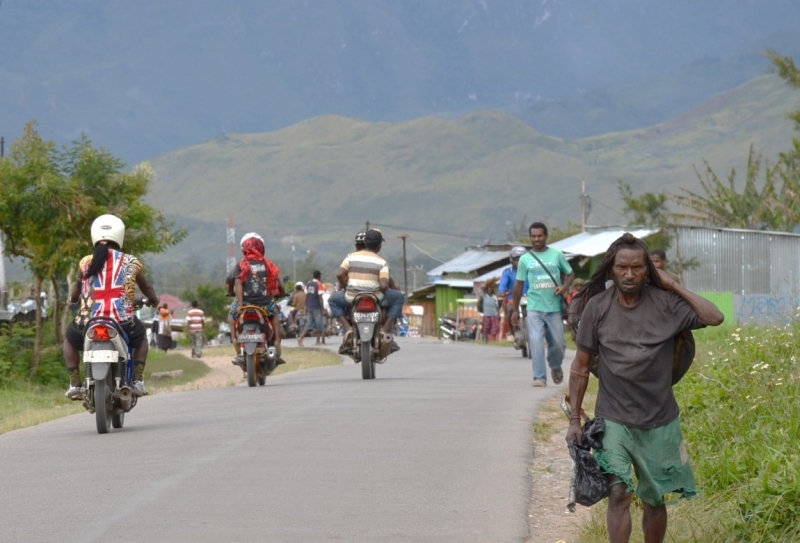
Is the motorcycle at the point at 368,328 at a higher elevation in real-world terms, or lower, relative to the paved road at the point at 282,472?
higher

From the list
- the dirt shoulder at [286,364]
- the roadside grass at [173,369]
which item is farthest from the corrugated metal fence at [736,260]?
the roadside grass at [173,369]

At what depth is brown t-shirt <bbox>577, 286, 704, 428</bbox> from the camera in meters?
6.09

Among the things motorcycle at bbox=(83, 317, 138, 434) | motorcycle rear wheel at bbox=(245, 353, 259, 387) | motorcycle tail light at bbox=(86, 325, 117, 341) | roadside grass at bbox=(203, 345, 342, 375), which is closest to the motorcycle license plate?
motorcycle at bbox=(83, 317, 138, 434)

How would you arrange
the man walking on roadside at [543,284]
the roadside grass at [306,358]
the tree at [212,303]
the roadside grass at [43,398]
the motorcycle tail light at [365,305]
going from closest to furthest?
the roadside grass at [43,398]
the man walking on roadside at [543,284]
the motorcycle tail light at [365,305]
the roadside grass at [306,358]
the tree at [212,303]

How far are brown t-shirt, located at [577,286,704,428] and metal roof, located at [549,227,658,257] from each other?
3706cm

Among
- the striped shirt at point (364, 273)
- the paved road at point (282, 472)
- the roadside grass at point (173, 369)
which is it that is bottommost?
the roadside grass at point (173, 369)

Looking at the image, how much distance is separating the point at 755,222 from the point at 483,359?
33281mm

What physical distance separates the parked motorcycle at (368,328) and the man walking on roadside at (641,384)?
9894 mm

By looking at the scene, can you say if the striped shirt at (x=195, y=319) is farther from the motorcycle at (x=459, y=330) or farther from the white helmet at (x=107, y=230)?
the white helmet at (x=107, y=230)

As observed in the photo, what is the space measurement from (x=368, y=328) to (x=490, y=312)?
1907 centimetres

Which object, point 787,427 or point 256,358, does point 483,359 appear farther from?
point 787,427

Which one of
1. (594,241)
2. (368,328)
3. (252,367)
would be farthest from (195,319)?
(368,328)

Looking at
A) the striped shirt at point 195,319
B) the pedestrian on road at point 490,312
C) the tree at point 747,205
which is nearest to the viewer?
the pedestrian on road at point 490,312

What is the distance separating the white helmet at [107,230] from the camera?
435 inches
